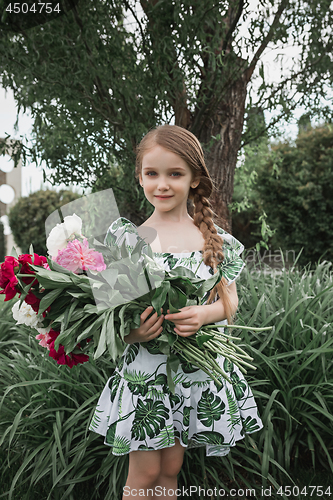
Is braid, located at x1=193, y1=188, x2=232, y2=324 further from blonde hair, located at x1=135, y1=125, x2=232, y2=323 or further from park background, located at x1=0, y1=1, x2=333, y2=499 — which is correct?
park background, located at x1=0, y1=1, x2=333, y2=499

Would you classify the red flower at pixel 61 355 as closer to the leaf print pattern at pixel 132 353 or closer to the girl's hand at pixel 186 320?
the leaf print pattern at pixel 132 353

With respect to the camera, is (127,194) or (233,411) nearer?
(233,411)

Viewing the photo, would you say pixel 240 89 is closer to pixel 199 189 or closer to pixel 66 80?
pixel 66 80

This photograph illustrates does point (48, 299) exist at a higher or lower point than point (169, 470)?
higher

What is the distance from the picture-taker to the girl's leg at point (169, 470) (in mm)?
1533

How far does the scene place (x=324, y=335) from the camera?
91.8 inches

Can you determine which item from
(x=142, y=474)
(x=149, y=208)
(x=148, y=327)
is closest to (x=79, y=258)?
(x=148, y=327)

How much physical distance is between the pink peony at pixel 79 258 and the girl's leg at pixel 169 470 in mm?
852

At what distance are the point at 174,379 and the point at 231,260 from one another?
0.56 metres

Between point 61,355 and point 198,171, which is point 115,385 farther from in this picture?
point 198,171

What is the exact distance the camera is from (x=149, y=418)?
4.70 feet

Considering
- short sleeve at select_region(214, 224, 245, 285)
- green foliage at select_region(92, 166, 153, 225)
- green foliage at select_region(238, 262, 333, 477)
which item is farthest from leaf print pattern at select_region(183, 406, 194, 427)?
green foliage at select_region(92, 166, 153, 225)

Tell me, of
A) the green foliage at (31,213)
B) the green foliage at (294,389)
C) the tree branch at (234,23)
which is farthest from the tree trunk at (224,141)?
the green foliage at (31,213)

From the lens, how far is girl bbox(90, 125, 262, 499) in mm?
1440
